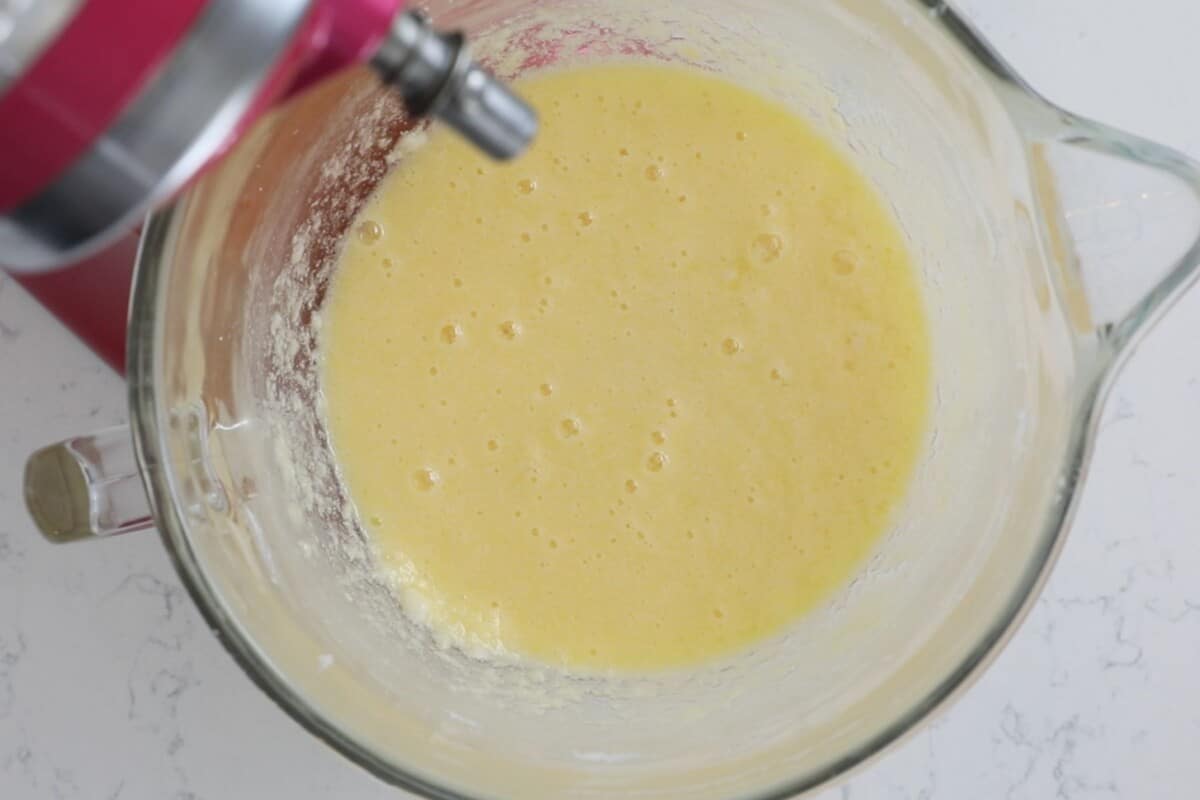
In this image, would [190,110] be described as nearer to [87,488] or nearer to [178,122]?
[178,122]

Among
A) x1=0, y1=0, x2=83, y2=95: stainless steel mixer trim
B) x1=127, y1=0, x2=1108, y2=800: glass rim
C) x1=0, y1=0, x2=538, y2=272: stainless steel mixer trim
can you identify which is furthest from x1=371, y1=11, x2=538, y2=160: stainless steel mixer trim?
x1=127, y1=0, x2=1108, y2=800: glass rim

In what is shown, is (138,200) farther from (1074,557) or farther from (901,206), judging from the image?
(1074,557)

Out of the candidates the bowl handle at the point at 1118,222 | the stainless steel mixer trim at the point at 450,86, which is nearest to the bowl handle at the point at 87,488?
the stainless steel mixer trim at the point at 450,86

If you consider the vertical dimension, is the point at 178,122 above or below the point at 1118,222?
above

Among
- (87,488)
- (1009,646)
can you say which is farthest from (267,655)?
(1009,646)

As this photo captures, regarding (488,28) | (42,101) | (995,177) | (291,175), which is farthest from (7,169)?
(995,177)

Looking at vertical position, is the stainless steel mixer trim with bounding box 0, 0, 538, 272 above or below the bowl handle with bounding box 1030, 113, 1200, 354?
above

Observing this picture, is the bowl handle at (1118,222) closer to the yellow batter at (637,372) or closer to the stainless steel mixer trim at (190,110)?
the yellow batter at (637,372)

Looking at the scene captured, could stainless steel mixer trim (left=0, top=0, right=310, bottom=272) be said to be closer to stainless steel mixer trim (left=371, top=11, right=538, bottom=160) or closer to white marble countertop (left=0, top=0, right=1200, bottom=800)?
stainless steel mixer trim (left=371, top=11, right=538, bottom=160)
